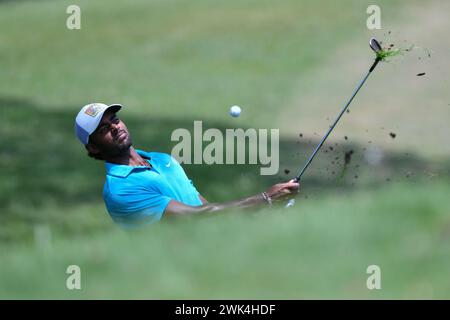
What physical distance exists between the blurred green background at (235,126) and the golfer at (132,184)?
484 mm

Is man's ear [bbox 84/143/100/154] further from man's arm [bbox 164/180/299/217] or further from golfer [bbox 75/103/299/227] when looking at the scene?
man's arm [bbox 164/180/299/217]

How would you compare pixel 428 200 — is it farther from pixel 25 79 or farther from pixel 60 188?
pixel 25 79

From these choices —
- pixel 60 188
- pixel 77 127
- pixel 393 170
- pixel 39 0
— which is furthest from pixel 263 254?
pixel 39 0

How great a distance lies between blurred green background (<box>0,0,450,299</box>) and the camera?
566cm

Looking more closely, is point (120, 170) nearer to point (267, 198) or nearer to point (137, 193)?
point (137, 193)

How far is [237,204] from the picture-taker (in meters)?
8.23

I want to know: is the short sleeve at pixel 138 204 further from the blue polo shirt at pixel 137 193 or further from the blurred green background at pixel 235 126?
the blurred green background at pixel 235 126

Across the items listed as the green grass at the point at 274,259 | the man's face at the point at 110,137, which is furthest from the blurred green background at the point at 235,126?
the man's face at the point at 110,137

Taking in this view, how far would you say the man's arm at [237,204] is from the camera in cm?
804

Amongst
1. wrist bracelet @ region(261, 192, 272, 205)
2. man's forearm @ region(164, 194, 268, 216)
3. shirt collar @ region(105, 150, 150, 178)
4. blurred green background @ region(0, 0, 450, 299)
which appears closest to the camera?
blurred green background @ region(0, 0, 450, 299)

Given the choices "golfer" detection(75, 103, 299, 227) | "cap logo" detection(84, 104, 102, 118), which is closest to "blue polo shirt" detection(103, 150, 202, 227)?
"golfer" detection(75, 103, 299, 227)

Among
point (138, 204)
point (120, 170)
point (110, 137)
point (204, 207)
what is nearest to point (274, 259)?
point (204, 207)

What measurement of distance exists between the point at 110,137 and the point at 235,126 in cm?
1470

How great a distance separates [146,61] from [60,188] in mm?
14105
